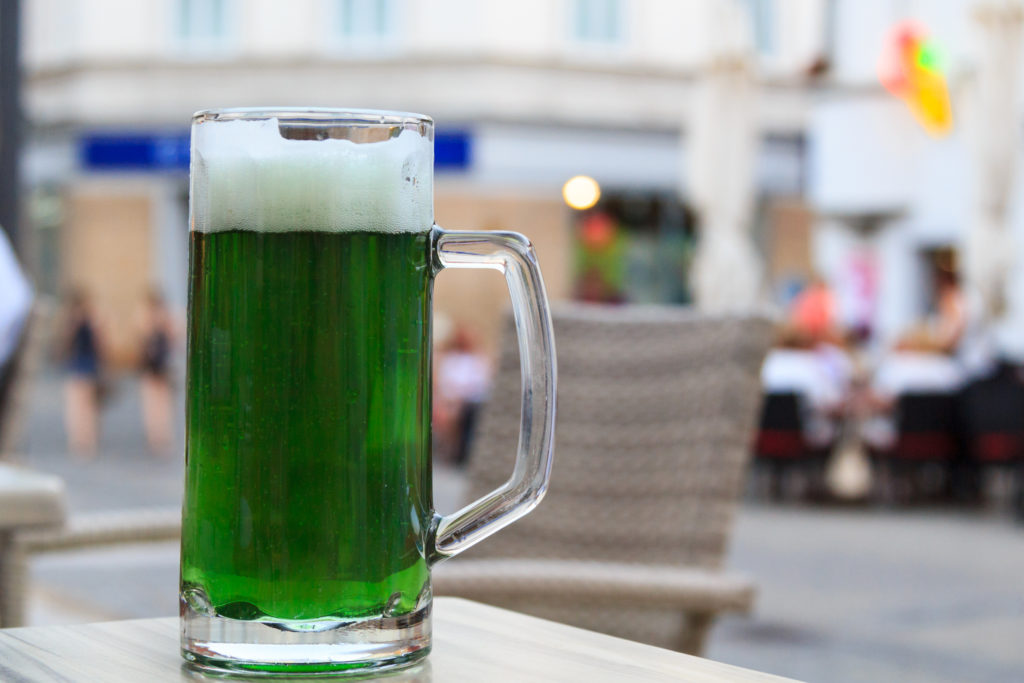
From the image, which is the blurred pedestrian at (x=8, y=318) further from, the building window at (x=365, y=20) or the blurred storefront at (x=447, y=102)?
the building window at (x=365, y=20)

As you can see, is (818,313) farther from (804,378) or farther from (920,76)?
(920,76)

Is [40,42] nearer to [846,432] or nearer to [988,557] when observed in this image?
[846,432]

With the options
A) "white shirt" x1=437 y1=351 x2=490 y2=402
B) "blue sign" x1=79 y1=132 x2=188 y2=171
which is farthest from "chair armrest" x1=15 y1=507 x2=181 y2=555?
"blue sign" x1=79 y1=132 x2=188 y2=171

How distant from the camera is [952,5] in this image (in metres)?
17.5

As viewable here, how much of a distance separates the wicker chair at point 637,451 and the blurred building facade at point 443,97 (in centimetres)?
1832

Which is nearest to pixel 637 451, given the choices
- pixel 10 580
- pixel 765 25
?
pixel 10 580

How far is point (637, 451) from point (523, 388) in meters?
1.68

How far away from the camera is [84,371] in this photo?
13.4 m

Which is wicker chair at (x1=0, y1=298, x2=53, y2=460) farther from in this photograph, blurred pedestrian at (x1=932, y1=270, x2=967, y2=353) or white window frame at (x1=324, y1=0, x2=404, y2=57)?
white window frame at (x1=324, y1=0, x2=404, y2=57)

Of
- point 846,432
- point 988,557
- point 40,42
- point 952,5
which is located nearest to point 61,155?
point 40,42

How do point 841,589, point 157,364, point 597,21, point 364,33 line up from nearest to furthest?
point 841,589 → point 157,364 → point 364,33 → point 597,21

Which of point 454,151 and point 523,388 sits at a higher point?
point 454,151

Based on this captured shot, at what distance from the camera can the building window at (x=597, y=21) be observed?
23.1 meters

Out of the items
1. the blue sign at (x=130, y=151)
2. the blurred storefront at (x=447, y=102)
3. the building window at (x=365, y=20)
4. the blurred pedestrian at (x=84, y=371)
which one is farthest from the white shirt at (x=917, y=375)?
the blue sign at (x=130, y=151)
